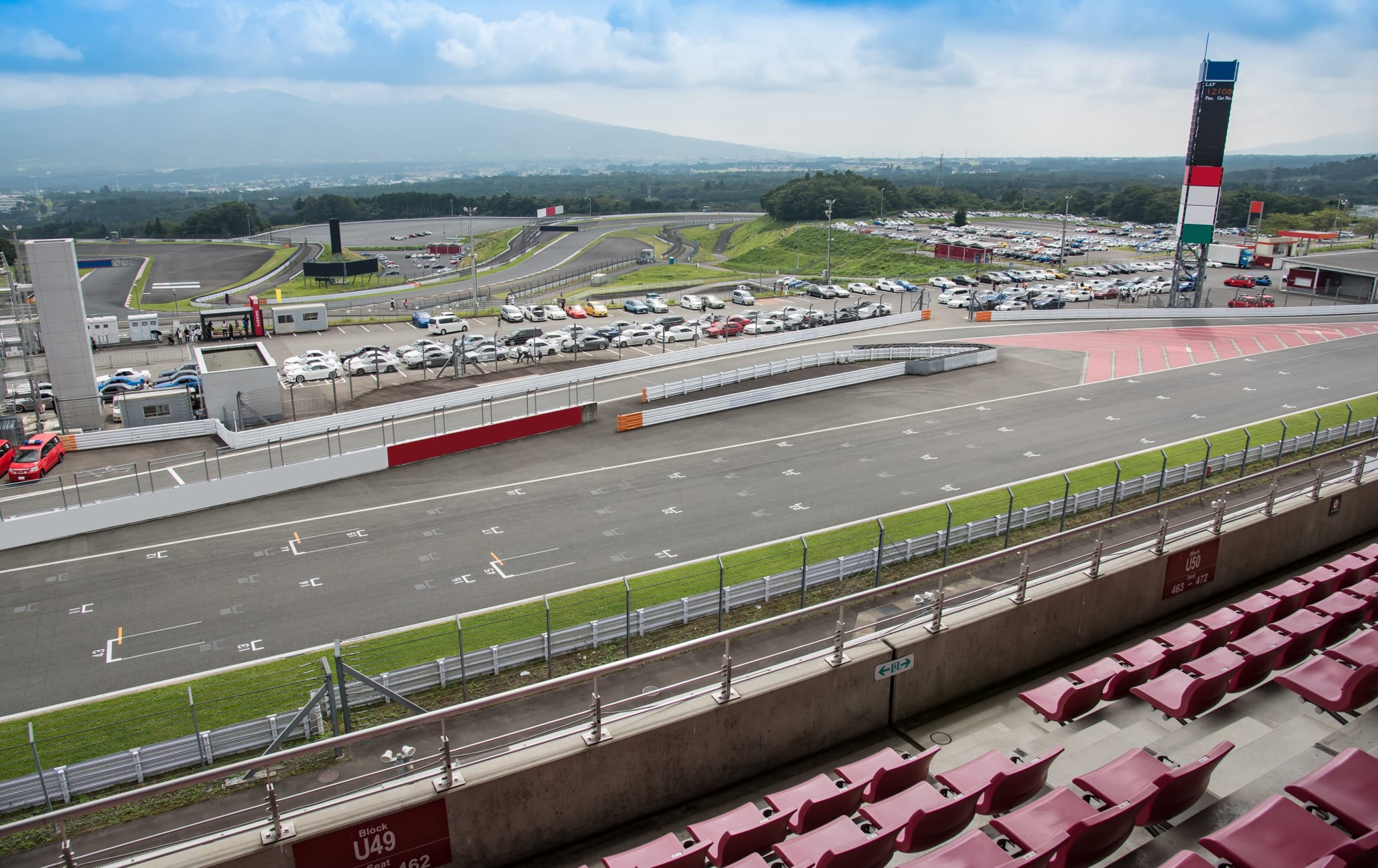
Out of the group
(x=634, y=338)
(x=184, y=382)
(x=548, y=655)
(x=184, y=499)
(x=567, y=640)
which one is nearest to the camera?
(x=548, y=655)

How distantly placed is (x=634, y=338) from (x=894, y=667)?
45.6 m

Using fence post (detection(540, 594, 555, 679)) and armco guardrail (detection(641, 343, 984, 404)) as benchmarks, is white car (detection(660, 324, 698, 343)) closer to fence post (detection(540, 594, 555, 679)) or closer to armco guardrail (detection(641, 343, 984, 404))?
armco guardrail (detection(641, 343, 984, 404))

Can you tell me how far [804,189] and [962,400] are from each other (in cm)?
12124

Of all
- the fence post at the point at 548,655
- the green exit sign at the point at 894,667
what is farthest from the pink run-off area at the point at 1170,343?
the green exit sign at the point at 894,667

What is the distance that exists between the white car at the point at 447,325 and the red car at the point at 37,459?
30830 mm

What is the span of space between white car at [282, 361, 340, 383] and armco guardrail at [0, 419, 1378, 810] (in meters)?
29.2

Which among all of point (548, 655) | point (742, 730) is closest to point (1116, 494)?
point (548, 655)

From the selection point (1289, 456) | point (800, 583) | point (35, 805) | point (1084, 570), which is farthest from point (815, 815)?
point (1289, 456)

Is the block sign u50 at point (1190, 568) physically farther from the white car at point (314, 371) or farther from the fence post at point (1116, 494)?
the white car at point (314, 371)

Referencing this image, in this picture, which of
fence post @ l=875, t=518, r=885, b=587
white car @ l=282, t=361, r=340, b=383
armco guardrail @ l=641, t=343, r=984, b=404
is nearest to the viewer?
fence post @ l=875, t=518, r=885, b=587

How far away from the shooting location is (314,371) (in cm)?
4525

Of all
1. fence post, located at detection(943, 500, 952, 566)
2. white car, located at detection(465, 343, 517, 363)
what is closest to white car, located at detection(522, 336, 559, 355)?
white car, located at detection(465, 343, 517, 363)

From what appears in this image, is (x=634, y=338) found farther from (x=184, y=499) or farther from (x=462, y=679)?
(x=462, y=679)

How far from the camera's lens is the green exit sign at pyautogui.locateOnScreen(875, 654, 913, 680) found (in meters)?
9.63
